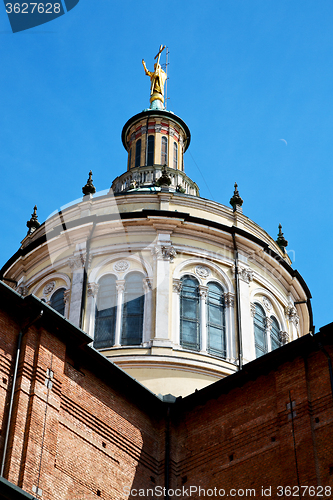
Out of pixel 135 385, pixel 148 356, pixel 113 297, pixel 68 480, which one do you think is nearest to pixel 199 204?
pixel 113 297

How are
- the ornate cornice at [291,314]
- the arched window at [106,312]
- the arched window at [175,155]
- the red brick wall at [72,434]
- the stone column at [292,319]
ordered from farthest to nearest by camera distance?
the arched window at [175,155]
the ornate cornice at [291,314]
the stone column at [292,319]
the arched window at [106,312]
the red brick wall at [72,434]

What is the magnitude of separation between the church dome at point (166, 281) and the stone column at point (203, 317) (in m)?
0.04

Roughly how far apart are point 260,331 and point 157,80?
50.1 feet

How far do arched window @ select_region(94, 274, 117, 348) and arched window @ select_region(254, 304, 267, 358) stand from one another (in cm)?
499

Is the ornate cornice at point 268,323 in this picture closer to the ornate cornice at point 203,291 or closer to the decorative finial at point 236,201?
the ornate cornice at point 203,291

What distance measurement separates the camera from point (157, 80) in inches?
1619

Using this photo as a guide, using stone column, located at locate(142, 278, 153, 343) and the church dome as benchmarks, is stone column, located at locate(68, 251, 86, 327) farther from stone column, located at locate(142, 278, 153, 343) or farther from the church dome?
stone column, located at locate(142, 278, 153, 343)

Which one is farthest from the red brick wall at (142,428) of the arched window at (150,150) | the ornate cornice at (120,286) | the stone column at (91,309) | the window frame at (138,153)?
the window frame at (138,153)

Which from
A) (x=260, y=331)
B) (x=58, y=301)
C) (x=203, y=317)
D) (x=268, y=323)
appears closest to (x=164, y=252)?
(x=203, y=317)

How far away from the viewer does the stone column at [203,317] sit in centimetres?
2891

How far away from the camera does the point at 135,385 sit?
22844mm

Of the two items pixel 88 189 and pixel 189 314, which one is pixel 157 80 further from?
pixel 189 314

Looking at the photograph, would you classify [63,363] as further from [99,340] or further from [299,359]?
[99,340]

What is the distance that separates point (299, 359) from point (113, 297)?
10.0m
